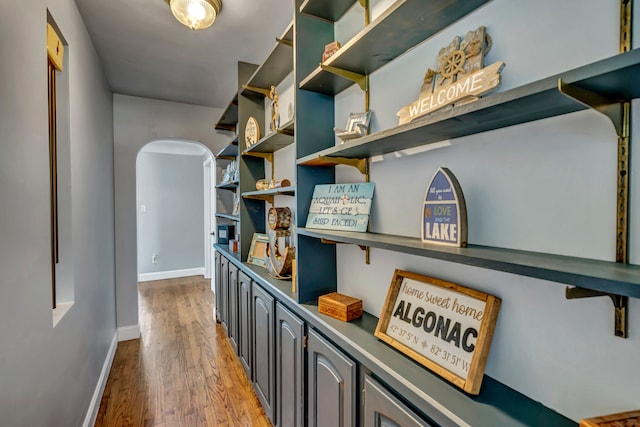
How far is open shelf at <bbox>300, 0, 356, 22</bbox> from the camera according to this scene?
141 centimetres

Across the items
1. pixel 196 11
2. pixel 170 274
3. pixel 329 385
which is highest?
pixel 196 11

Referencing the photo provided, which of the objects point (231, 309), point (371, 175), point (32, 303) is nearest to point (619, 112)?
point (371, 175)

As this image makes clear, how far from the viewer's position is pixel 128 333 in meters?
3.21

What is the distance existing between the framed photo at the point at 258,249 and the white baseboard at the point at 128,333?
5.80 ft

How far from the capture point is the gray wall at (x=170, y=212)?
557cm

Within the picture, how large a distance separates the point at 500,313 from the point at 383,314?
0.38 meters

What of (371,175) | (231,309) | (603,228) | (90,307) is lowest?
(231,309)

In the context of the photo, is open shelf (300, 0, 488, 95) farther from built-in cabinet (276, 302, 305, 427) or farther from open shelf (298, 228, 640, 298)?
built-in cabinet (276, 302, 305, 427)

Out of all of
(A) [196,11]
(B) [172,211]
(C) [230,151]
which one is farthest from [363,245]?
(B) [172,211]

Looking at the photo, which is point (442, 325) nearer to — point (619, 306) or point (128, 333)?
point (619, 306)

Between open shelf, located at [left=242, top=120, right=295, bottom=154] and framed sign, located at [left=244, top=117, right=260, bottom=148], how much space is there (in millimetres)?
100

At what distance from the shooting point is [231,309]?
109 inches

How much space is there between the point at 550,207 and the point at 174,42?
247 centimetres

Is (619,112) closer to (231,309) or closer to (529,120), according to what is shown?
(529,120)
